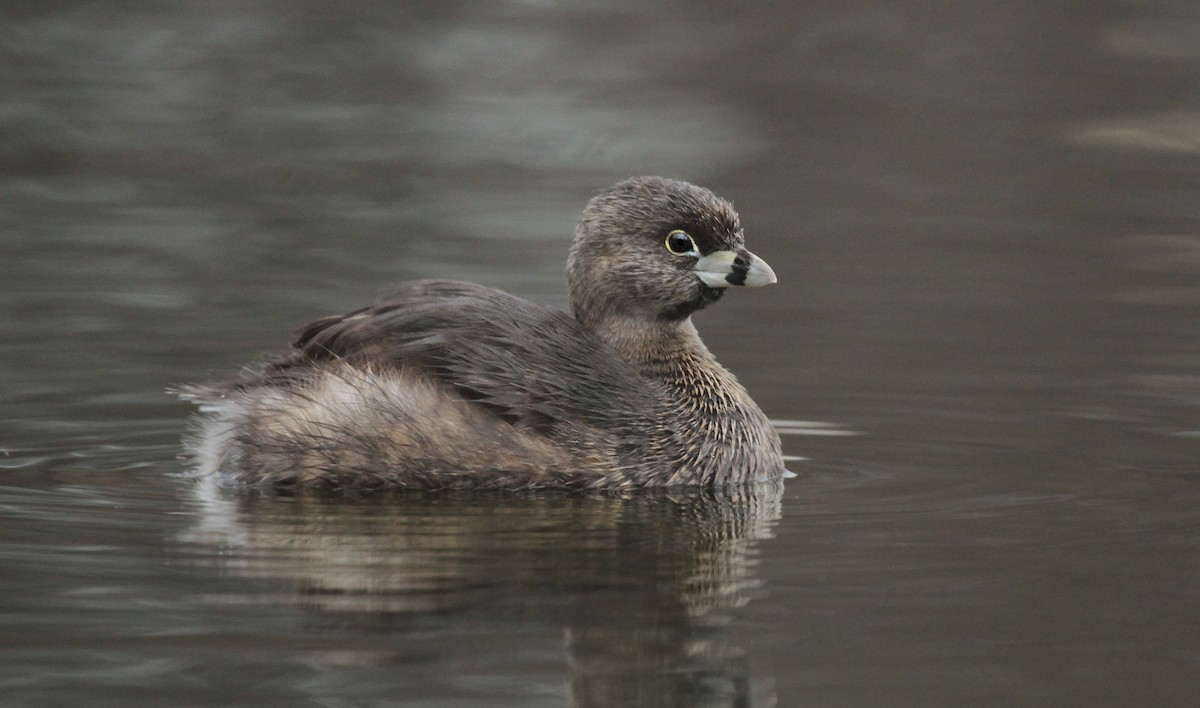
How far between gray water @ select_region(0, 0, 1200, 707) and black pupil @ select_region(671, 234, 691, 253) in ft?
3.35

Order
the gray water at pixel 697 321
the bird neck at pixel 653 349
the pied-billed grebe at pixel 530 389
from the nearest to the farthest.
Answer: the gray water at pixel 697 321, the pied-billed grebe at pixel 530 389, the bird neck at pixel 653 349

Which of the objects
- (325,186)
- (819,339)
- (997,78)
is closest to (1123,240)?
(819,339)

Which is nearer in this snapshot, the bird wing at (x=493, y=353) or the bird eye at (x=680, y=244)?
the bird wing at (x=493, y=353)

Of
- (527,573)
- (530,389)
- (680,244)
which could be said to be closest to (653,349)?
(680,244)

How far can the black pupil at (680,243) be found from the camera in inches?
296

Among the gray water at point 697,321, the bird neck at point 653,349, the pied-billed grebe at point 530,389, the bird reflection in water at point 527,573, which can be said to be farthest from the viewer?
the bird neck at point 653,349

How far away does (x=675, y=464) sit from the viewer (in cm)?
727

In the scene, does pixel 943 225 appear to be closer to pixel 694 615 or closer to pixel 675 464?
pixel 675 464

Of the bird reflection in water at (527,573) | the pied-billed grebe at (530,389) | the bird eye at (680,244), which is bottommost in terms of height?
the bird reflection in water at (527,573)

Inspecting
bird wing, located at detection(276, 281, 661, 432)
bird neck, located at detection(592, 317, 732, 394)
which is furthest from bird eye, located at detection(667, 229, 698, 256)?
bird wing, located at detection(276, 281, 661, 432)

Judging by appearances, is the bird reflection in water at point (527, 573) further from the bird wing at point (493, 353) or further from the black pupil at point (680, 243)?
the black pupil at point (680, 243)

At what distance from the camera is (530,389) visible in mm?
6922

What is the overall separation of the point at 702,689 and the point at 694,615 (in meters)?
0.65

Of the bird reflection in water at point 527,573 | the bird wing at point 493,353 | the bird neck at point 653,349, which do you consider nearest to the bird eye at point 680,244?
the bird neck at point 653,349
